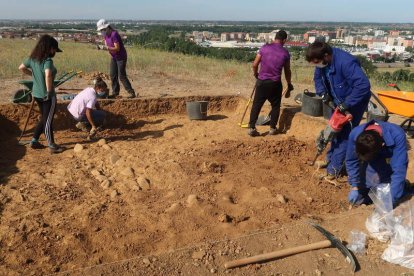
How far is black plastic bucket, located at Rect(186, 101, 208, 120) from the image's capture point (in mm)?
6891

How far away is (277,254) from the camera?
2.84 m

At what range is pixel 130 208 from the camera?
3811 millimetres

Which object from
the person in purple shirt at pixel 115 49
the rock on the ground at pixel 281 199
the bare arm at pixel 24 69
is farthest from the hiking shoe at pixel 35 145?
the rock on the ground at pixel 281 199

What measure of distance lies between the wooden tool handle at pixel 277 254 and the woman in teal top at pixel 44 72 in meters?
3.38

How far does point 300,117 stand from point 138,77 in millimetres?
5336

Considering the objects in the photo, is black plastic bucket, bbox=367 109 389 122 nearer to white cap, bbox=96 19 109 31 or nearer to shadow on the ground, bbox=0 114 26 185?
white cap, bbox=96 19 109 31

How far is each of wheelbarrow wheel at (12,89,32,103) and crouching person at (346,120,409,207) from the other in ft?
16.6

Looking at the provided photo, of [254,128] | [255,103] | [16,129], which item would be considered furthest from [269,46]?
[16,129]

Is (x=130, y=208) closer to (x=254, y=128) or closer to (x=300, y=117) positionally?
(x=254, y=128)

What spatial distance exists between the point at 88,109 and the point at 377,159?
3.98 meters

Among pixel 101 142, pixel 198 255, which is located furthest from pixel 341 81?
pixel 101 142

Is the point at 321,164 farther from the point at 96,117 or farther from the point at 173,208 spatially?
the point at 96,117

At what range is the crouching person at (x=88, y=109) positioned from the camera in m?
5.54

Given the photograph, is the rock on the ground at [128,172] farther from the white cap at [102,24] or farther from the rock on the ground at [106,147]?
the white cap at [102,24]
